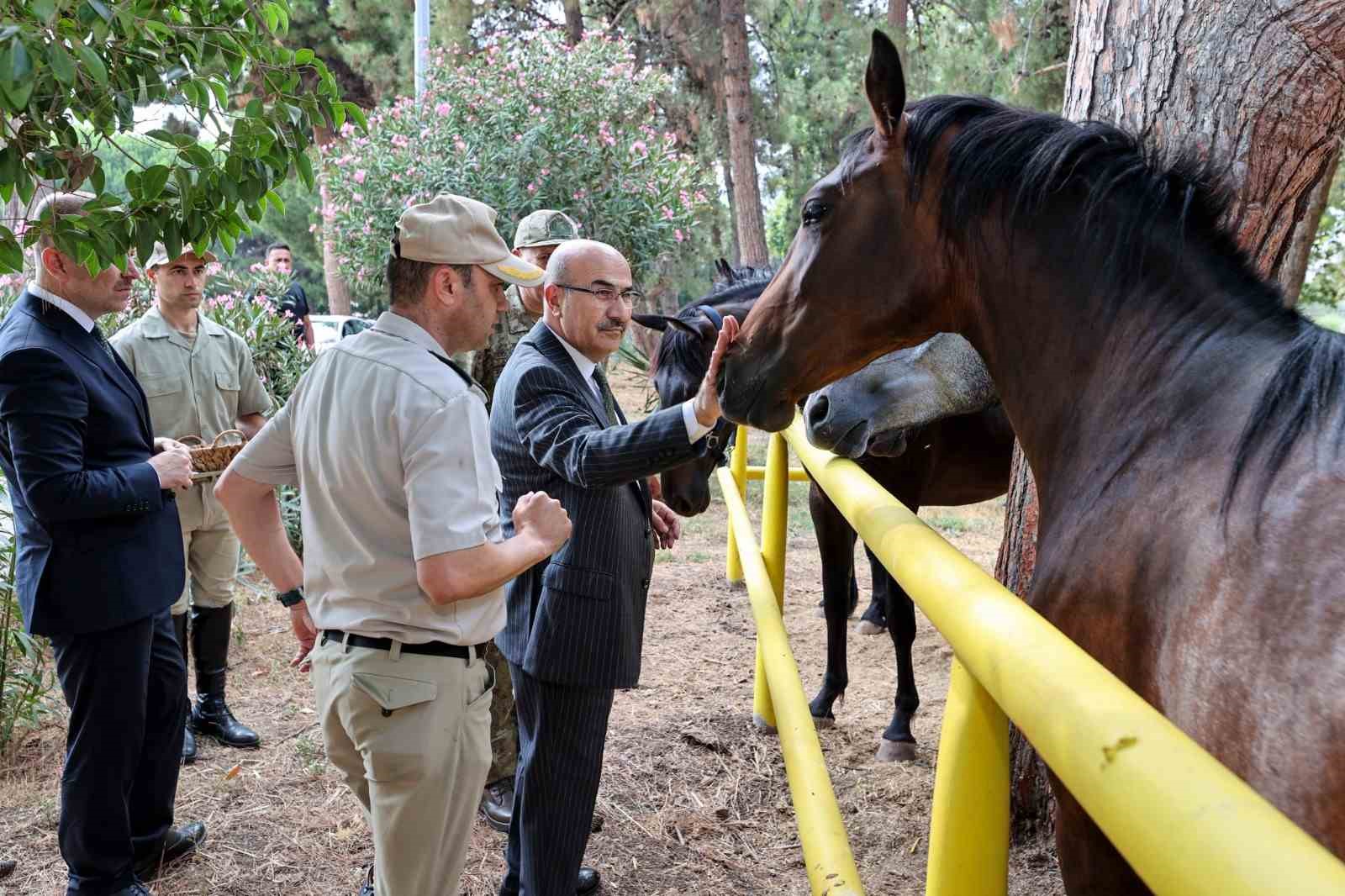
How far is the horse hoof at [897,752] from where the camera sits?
3.94 m

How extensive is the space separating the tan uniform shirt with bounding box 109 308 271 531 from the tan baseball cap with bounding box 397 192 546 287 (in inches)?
98.0

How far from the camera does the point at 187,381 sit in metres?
4.18

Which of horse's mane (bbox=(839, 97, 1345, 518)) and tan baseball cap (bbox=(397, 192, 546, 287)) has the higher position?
horse's mane (bbox=(839, 97, 1345, 518))

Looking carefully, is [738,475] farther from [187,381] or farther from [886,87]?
[886,87]

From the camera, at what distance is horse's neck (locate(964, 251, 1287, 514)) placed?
5.14ft

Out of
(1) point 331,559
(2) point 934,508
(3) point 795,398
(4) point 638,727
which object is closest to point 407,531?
(1) point 331,559

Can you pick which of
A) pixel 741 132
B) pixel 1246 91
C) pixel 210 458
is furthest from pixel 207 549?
pixel 741 132

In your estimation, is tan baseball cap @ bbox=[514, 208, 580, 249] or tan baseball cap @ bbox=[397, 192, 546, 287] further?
tan baseball cap @ bbox=[514, 208, 580, 249]

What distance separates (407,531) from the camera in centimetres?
200

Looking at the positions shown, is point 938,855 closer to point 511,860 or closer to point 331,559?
point 331,559

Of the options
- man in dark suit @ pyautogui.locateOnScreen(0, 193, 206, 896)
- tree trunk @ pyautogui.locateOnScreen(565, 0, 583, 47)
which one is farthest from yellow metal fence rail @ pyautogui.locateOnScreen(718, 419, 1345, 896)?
tree trunk @ pyautogui.locateOnScreen(565, 0, 583, 47)

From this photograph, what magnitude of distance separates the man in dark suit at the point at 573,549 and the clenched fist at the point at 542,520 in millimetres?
328

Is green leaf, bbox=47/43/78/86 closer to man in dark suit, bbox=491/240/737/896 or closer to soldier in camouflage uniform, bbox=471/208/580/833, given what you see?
man in dark suit, bbox=491/240/737/896

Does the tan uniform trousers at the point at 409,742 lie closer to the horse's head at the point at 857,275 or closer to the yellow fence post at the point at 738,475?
the horse's head at the point at 857,275
